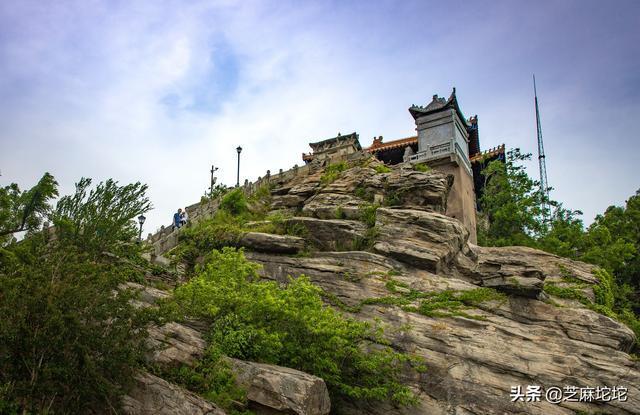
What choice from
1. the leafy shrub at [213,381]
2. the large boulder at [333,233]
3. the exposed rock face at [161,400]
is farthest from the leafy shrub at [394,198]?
the exposed rock face at [161,400]

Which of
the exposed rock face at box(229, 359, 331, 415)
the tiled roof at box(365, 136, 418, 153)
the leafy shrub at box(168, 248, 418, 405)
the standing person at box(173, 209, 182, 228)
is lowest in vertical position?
the exposed rock face at box(229, 359, 331, 415)

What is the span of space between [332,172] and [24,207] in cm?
1821

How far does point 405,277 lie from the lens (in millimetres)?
20031

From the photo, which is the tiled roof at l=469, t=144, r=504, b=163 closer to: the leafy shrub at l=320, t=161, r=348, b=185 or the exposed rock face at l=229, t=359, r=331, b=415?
the leafy shrub at l=320, t=161, r=348, b=185

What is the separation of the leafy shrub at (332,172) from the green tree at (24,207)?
1626 centimetres

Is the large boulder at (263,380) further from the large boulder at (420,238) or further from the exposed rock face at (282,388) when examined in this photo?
the large boulder at (420,238)

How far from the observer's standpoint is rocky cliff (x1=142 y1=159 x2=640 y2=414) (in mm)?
15430

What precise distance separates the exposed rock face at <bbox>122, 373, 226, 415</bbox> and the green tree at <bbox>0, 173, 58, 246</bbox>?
7.88 m

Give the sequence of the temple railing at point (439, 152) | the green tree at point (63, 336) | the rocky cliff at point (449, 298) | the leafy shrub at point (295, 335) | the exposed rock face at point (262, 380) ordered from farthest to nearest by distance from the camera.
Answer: the temple railing at point (439, 152), the rocky cliff at point (449, 298), the leafy shrub at point (295, 335), the exposed rock face at point (262, 380), the green tree at point (63, 336)

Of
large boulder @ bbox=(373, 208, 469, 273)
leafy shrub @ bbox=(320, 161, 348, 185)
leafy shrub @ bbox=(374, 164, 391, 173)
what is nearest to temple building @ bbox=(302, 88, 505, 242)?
leafy shrub @ bbox=(320, 161, 348, 185)

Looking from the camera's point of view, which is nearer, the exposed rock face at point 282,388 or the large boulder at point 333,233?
the exposed rock face at point 282,388

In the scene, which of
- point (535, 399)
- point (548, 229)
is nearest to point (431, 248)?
point (535, 399)

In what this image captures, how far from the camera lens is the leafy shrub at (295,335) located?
46.9 feet

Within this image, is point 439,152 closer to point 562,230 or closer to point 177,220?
point 562,230
